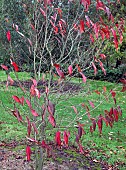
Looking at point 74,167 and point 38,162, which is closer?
point 38,162

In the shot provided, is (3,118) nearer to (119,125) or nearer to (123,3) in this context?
(119,125)

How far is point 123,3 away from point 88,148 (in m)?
11.2

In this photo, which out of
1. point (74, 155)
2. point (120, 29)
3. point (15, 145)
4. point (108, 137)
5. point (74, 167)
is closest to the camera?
point (120, 29)

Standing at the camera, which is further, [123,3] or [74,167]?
[123,3]

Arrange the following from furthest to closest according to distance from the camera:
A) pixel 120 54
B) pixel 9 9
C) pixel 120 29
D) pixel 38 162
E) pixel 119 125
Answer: pixel 120 54, pixel 9 9, pixel 119 125, pixel 38 162, pixel 120 29

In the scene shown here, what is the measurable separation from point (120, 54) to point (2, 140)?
9.24 m

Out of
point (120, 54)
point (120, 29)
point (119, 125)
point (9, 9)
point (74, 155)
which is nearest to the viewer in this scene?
point (120, 29)

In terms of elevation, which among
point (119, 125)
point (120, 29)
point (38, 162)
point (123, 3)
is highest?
point (123, 3)

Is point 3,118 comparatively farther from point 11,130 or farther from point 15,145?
point 15,145

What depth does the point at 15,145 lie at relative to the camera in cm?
457

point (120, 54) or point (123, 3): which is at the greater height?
point (123, 3)

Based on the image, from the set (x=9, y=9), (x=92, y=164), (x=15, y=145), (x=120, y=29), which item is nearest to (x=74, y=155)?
(x=92, y=164)

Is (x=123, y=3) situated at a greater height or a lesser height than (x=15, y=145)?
greater

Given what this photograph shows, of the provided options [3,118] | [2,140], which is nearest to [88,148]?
[2,140]
